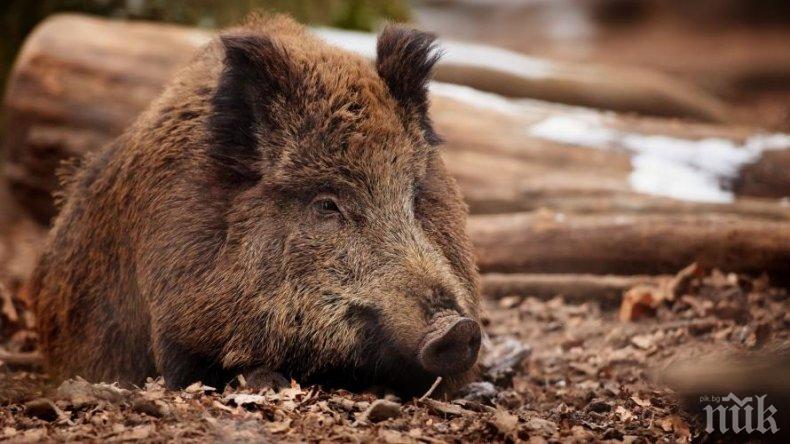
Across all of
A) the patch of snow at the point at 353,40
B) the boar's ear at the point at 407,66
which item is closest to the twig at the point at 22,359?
the boar's ear at the point at 407,66

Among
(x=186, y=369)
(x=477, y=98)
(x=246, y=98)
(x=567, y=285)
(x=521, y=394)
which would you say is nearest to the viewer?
(x=186, y=369)

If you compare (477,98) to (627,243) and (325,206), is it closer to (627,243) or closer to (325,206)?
(627,243)

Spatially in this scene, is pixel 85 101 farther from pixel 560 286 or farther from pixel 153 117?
pixel 560 286

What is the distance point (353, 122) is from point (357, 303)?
108cm

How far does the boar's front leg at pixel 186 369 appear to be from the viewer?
5422mm

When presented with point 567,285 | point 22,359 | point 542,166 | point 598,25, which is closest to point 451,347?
point 567,285

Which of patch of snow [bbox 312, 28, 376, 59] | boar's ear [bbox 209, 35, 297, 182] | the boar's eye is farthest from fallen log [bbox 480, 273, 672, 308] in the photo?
boar's ear [bbox 209, 35, 297, 182]

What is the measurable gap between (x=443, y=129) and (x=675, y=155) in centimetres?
229

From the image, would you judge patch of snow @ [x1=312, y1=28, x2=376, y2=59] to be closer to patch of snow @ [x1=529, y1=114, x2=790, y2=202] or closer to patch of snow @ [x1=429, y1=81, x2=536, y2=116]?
patch of snow @ [x1=429, y1=81, x2=536, y2=116]

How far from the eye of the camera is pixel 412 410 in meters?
4.79

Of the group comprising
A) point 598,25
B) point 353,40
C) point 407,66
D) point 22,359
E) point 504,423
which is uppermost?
point 598,25

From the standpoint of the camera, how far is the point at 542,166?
9.30 m

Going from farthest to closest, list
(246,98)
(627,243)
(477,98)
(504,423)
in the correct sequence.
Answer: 1. (477,98)
2. (627,243)
3. (246,98)
4. (504,423)

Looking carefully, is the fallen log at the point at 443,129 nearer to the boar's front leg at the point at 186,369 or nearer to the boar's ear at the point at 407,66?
the boar's ear at the point at 407,66
